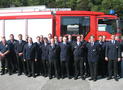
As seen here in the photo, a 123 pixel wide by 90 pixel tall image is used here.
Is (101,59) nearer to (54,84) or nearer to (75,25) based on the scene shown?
(54,84)

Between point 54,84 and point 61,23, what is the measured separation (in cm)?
552

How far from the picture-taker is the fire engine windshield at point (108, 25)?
49.0ft

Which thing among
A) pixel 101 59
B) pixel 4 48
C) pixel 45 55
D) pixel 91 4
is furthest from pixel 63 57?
pixel 91 4

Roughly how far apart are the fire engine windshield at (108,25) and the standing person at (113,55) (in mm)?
4660

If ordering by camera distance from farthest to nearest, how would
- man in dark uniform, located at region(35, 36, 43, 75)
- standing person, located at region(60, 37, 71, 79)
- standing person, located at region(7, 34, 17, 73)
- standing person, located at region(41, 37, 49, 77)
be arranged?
standing person, located at region(7, 34, 17, 73) → man in dark uniform, located at region(35, 36, 43, 75) → standing person, located at region(41, 37, 49, 77) → standing person, located at region(60, 37, 71, 79)

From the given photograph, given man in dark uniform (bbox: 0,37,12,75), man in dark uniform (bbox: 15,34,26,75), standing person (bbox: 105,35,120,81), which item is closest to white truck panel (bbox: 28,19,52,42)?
man in dark uniform (bbox: 15,34,26,75)

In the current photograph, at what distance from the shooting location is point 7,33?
1527cm

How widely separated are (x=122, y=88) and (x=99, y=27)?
620cm

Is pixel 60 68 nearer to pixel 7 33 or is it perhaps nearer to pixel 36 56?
pixel 36 56

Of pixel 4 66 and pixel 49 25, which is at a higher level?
pixel 49 25

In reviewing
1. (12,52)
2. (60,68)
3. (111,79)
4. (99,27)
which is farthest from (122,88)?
(99,27)

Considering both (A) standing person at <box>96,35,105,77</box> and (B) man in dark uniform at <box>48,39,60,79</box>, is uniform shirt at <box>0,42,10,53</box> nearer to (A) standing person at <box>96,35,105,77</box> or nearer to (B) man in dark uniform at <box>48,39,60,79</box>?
(B) man in dark uniform at <box>48,39,60,79</box>

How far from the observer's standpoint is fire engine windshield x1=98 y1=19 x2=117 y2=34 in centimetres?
1495

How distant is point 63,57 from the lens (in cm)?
1049
